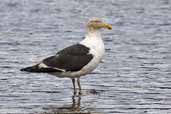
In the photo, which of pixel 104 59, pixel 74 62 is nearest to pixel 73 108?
pixel 74 62

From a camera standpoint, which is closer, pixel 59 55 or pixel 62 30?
pixel 59 55

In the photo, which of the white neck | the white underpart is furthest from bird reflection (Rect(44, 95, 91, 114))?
the white neck

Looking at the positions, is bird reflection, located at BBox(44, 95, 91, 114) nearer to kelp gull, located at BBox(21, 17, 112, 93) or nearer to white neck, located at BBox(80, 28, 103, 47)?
kelp gull, located at BBox(21, 17, 112, 93)

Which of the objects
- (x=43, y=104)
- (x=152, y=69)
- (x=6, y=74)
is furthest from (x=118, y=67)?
(x=43, y=104)

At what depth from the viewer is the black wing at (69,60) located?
1477 cm

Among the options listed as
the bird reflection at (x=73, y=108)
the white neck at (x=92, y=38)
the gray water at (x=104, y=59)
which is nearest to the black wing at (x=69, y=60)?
the white neck at (x=92, y=38)

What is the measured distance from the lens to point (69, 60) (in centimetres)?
1498

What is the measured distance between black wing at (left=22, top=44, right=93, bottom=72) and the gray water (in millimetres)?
515

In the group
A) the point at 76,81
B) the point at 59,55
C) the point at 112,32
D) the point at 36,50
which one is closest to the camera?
the point at 59,55

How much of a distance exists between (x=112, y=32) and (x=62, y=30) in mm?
1557

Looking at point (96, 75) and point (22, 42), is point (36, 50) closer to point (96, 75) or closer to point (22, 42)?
point (22, 42)

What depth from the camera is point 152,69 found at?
17453mm

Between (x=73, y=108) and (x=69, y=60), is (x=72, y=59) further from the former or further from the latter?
(x=73, y=108)

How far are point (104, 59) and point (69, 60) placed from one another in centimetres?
389
